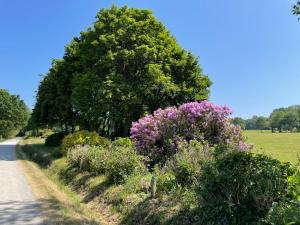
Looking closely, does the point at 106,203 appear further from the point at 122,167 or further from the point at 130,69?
the point at 130,69

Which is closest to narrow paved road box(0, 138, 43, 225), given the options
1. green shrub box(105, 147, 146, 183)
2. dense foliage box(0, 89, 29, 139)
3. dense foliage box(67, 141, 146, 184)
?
dense foliage box(67, 141, 146, 184)

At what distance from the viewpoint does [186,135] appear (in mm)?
15141

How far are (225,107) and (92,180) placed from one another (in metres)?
6.18

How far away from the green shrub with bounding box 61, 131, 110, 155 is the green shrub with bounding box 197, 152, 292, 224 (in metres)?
13.7

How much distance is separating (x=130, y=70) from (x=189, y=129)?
522 inches

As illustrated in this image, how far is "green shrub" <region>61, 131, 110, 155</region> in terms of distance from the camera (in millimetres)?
20922

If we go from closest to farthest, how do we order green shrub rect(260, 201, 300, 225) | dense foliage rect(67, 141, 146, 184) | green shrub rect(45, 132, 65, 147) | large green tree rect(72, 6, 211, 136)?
1. green shrub rect(260, 201, 300, 225)
2. dense foliage rect(67, 141, 146, 184)
3. large green tree rect(72, 6, 211, 136)
4. green shrub rect(45, 132, 65, 147)

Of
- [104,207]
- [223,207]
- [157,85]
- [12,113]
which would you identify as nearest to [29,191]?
[104,207]

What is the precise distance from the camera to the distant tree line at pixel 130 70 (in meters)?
26.0

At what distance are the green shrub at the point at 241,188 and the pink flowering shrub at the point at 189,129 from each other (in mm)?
7780

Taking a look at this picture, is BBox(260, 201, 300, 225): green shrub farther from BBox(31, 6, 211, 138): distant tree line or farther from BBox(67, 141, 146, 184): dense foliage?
BBox(31, 6, 211, 138): distant tree line

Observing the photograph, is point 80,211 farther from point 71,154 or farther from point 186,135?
point 71,154

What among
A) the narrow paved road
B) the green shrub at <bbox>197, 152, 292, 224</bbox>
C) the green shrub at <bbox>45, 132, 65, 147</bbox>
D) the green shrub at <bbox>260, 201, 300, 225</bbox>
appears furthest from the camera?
the green shrub at <bbox>45, 132, 65, 147</bbox>

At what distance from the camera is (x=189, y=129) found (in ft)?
50.3
